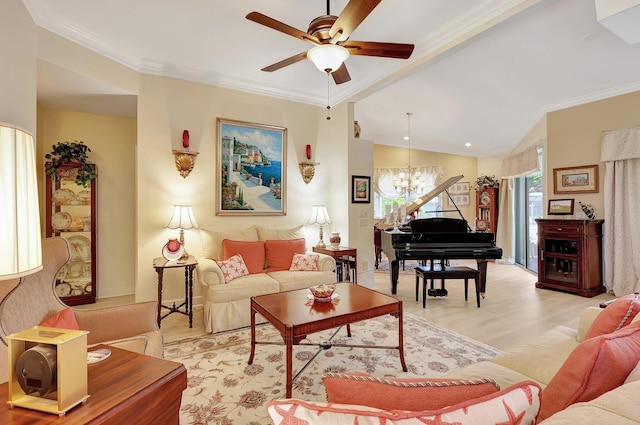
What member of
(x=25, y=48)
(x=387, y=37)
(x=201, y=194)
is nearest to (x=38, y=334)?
(x=25, y=48)

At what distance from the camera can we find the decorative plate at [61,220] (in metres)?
3.87

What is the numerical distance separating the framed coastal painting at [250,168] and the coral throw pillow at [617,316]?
3.75m

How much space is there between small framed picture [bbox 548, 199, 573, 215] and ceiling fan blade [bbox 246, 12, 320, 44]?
189 inches

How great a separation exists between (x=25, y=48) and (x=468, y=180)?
28.4 ft

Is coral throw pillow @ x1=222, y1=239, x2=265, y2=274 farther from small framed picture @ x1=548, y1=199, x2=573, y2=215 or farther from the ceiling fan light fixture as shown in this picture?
small framed picture @ x1=548, y1=199, x2=573, y2=215

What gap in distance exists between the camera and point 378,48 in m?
2.42

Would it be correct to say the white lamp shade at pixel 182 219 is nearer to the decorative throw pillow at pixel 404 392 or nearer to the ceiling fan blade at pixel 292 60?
the ceiling fan blade at pixel 292 60

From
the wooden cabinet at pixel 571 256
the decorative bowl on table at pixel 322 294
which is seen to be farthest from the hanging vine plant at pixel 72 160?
the wooden cabinet at pixel 571 256

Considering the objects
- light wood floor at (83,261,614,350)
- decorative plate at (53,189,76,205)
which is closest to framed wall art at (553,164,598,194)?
light wood floor at (83,261,614,350)

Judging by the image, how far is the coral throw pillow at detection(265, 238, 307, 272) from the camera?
3957 millimetres

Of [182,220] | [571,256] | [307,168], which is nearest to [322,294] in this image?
[182,220]

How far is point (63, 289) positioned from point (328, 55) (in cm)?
433

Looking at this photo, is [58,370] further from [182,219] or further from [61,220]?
[61,220]

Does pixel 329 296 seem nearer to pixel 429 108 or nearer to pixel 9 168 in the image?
pixel 9 168
